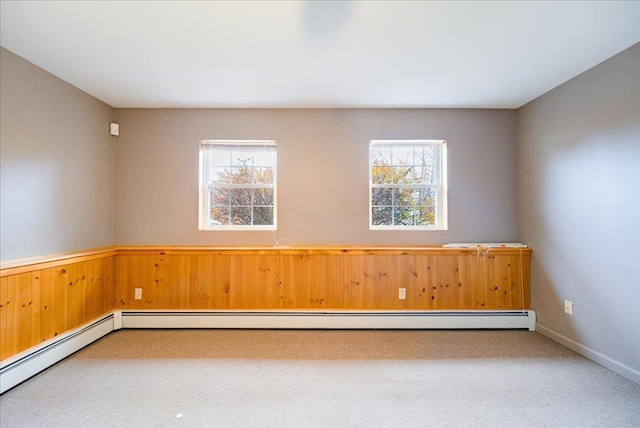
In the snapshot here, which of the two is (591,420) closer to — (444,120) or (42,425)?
(444,120)

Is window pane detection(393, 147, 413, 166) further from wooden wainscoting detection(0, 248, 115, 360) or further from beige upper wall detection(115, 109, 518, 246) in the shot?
wooden wainscoting detection(0, 248, 115, 360)

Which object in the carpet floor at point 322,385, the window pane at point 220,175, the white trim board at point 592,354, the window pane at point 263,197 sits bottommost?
the carpet floor at point 322,385

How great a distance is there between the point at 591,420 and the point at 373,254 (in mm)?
1937

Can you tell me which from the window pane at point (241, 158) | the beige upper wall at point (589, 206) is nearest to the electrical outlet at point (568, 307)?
the beige upper wall at point (589, 206)

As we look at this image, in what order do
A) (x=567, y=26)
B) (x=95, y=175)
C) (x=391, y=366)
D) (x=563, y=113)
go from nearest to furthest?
(x=567, y=26)
(x=391, y=366)
(x=563, y=113)
(x=95, y=175)

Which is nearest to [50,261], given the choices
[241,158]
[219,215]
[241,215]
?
[219,215]

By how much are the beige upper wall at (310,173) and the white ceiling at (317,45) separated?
0.37 meters

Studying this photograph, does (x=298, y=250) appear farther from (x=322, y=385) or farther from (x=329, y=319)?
(x=322, y=385)

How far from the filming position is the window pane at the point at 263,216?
3395 mm

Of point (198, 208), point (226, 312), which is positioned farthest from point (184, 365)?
point (198, 208)

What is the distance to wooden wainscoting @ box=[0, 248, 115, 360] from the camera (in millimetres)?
2062

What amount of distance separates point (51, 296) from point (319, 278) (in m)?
2.33

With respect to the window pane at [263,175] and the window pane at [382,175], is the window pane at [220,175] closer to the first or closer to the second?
the window pane at [263,175]

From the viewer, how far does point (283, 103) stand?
10.4 ft
